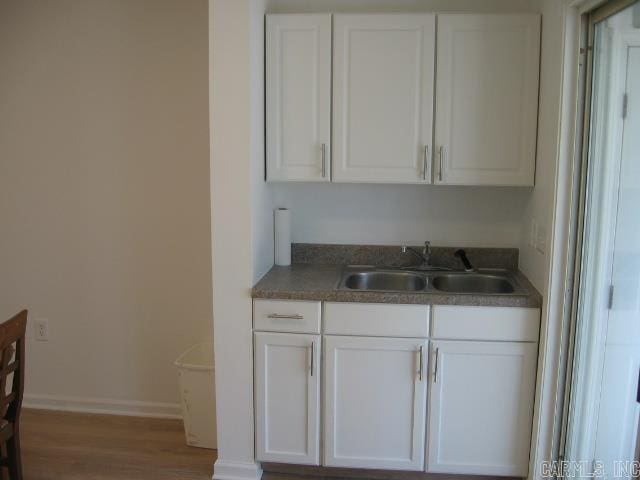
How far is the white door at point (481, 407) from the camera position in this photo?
240 cm

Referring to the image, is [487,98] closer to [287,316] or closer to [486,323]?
[486,323]

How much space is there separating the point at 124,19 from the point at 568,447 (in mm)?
2919

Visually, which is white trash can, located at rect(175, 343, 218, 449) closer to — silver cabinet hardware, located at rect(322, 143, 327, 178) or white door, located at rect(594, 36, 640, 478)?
silver cabinet hardware, located at rect(322, 143, 327, 178)

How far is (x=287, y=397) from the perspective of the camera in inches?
99.0

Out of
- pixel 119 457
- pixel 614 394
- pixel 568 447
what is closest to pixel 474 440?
pixel 568 447

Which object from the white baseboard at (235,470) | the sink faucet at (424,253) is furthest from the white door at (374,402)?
the sink faucet at (424,253)

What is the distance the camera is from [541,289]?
2406 millimetres

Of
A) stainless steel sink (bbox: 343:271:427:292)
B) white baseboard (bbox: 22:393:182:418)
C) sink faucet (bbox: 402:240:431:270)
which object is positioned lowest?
white baseboard (bbox: 22:393:182:418)

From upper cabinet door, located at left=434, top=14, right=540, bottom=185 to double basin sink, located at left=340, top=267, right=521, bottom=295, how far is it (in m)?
0.48

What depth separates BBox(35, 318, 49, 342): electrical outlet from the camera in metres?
3.26

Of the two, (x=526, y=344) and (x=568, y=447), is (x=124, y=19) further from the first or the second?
(x=568, y=447)

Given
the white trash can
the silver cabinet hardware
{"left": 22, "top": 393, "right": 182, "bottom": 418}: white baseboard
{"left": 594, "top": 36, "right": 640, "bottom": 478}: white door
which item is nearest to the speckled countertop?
{"left": 594, "top": 36, "right": 640, "bottom": 478}: white door

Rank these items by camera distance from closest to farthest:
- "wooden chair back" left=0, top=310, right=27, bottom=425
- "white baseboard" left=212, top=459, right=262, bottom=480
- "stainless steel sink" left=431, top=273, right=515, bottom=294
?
1. "wooden chair back" left=0, top=310, right=27, bottom=425
2. "white baseboard" left=212, top=459, right=262, bottom=480
3. "stainless steel sink" left=431, top=273, right=515, bottom=294

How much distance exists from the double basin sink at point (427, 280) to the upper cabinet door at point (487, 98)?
48cm
